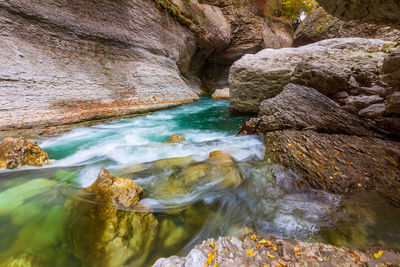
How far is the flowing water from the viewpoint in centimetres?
135

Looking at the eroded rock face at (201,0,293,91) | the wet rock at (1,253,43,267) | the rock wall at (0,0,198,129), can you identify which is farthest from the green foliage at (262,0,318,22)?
the wet rock at (1,253,43,267)

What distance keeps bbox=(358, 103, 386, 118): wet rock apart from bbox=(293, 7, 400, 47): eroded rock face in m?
5.35

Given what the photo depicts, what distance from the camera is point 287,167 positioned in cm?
248

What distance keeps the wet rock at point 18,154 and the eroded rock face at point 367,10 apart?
5097 millimetres

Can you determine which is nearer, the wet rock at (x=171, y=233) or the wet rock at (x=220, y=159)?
the wet rock at (x=171, y=233)

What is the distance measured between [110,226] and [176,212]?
2.25ft

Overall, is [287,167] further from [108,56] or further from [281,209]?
[108,56]

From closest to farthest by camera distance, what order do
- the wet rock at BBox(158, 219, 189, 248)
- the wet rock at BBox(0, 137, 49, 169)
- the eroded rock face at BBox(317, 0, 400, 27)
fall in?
the wet rock at BBox(158, 219, 189, 248) < the eroded rock face at BBox(317, 0, 400, 27) < the wet rock at BBox(0, 137, 49, 169)

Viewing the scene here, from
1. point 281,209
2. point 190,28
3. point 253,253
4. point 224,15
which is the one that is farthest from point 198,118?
point 224,15

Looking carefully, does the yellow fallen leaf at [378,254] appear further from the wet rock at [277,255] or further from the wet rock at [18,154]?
the wet rock at [18,154]

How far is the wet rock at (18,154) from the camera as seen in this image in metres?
2.57

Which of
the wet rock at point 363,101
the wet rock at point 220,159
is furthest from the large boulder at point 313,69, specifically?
the wet rock at point 220,159

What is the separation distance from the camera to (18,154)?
265 centimetres

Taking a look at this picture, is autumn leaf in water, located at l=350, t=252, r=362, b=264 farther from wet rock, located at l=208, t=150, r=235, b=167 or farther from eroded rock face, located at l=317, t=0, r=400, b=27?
eroded rock face, located at l=317, t=0, r=400, b=27
